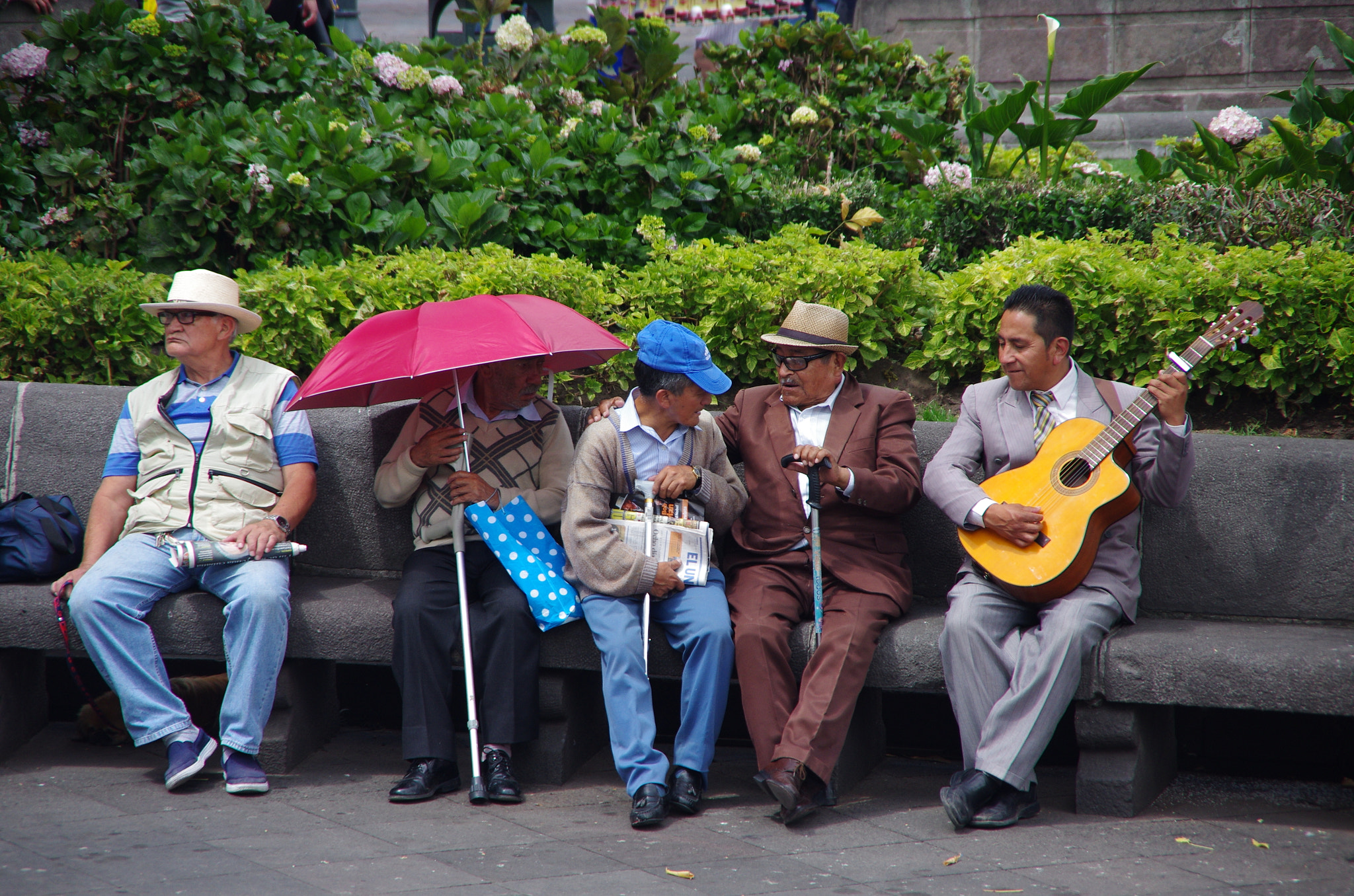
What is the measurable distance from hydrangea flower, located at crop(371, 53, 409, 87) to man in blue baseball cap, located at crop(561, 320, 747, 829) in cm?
410

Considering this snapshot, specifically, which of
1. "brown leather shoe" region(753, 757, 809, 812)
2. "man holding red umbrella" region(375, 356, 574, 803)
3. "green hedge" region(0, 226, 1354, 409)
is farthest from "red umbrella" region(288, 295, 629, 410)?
"brown leather shoe" region(753, 757, 809, 812)

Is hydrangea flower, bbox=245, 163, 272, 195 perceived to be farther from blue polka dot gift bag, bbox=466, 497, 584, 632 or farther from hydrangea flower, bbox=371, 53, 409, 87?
blue polka dot gift bag, bbox=466, 497, 584, 632

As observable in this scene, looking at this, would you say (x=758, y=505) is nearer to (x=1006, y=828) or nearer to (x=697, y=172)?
(x=1006, y=828)

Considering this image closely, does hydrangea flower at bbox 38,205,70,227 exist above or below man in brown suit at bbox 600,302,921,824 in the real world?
above

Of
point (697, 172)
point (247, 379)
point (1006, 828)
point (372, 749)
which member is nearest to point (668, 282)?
point (697, 172)

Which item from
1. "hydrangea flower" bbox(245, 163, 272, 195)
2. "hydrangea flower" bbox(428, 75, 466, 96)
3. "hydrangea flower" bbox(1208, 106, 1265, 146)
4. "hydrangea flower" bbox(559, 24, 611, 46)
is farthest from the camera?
"hydrangea flower" bbox(559, 24, 611, 46)

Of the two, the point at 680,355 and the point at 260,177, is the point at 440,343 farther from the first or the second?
the point at 260,177

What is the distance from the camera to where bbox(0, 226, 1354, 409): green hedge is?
203 inches

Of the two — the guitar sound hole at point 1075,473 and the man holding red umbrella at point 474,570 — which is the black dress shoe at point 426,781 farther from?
the guitar sound hole at point 1075,473

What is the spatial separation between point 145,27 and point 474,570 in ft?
14.5

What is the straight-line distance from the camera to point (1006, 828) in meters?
3.89

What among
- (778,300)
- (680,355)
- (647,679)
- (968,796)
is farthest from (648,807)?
(778,300)

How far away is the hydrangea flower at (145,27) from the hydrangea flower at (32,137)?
0.79 metres

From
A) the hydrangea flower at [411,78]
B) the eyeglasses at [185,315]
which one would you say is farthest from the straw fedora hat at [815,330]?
the hydrangea flower at [411,78]
